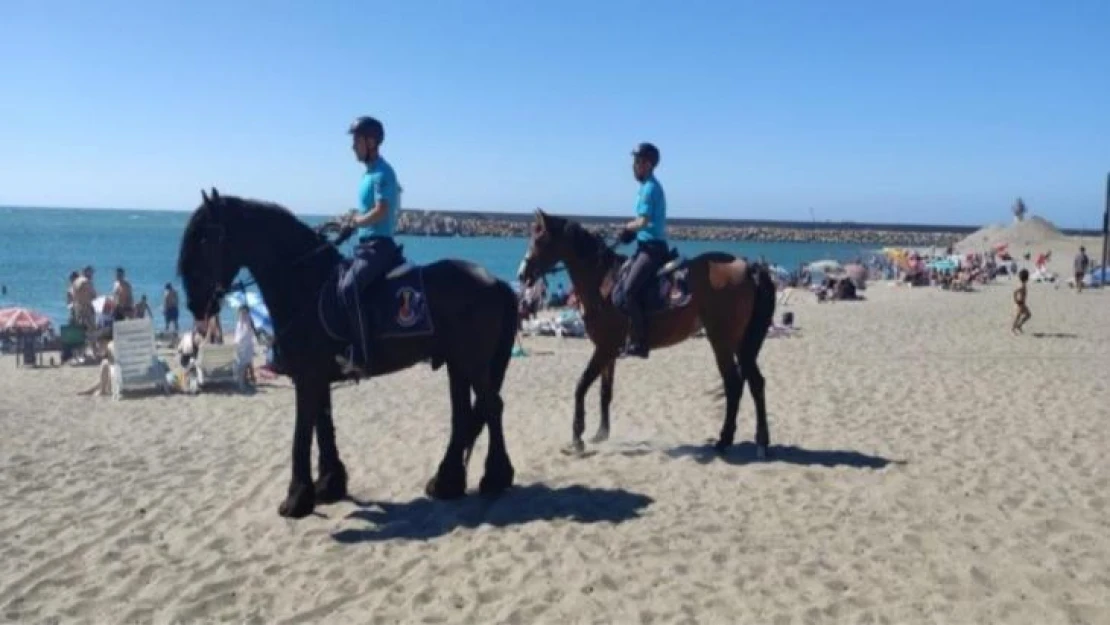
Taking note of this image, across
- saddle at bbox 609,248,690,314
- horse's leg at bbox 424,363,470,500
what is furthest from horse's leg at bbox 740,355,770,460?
horse's leg at bbox 424,363,470,500

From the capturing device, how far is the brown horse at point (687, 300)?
9.14 metres

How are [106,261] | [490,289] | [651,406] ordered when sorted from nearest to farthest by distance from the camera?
[490,289] → [651,406] → [106,261]

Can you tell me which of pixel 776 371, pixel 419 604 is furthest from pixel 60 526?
pixel 776 371

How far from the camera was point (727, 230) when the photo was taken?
153m

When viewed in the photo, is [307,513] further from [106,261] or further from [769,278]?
[106,261]

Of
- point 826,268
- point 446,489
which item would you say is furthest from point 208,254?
point 826,268

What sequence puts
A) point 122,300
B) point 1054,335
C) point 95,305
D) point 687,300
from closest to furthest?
point 687,300 → point 1054,335 → point 122,300 → point 95,305

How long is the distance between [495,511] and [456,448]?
0.67m

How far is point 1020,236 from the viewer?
6594 cm

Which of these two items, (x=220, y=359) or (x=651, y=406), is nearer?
(x=651, y=406)

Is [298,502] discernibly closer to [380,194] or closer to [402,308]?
[402,308]

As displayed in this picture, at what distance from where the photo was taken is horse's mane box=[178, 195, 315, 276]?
7059 millimetres

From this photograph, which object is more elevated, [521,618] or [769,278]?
[769,278]

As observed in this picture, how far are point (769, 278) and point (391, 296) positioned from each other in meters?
3.92
